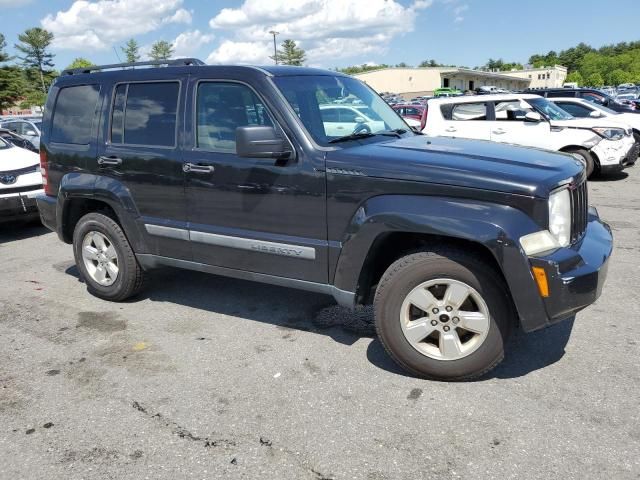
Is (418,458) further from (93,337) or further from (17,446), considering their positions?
(93,337)

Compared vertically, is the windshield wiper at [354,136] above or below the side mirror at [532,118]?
above

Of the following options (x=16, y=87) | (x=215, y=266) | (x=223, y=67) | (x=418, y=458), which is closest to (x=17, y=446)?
(x=215, y=266)

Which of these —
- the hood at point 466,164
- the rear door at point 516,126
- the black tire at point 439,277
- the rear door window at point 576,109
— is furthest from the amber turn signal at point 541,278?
the rear door window at point 576,109

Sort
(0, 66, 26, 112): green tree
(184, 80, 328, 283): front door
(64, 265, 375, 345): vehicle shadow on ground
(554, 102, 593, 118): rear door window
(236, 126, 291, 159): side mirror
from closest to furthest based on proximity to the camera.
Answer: (236, 126, 291, 159): side mirror → (184, 80, 328, 283): front door → (64, 265, 375, 345): vehicle shadow on ground → (554, 102, 593, 118): rear door window → (0, 66, 26, 112): green tree

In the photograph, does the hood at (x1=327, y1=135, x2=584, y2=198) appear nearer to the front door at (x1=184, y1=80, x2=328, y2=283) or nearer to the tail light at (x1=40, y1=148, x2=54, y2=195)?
the front door at (x1=184, y1=80, x2=328, y2=283)

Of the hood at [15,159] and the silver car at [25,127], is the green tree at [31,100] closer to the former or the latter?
the silver car at [25,127]

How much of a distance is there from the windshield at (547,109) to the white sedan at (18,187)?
8819 millimetres

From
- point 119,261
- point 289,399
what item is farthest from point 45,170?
point 289,399

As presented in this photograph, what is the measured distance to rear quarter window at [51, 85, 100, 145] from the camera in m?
4.68

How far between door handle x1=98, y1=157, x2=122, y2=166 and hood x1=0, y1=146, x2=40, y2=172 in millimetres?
3851

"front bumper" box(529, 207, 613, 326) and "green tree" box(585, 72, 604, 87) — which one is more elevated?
"green tree" box(585, 72, 604, 87)

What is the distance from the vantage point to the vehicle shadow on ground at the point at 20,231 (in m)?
7.90

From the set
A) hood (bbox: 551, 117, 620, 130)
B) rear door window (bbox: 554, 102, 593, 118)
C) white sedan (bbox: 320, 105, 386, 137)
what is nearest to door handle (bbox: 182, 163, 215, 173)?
white sedan (bbox: 320, 105, 386, 137)

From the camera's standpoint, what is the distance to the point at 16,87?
58.2 m
